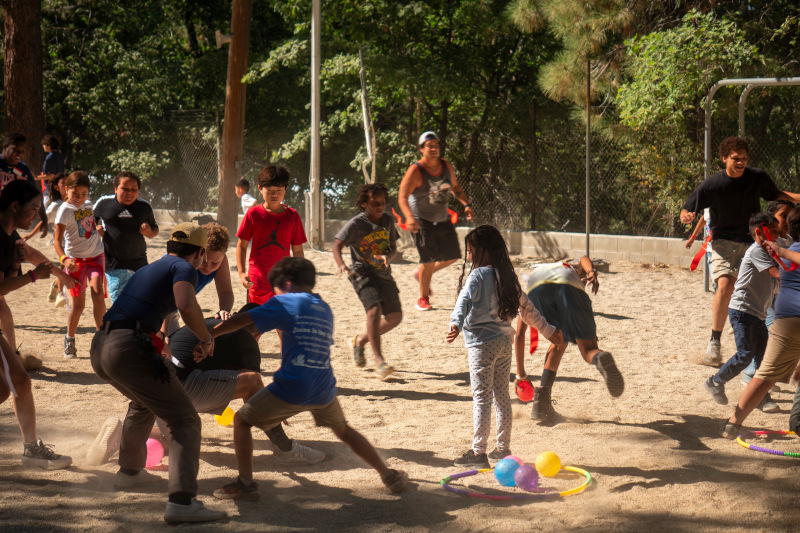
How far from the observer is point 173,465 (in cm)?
402

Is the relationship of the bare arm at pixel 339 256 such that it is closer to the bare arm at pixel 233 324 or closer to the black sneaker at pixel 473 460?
the black sneaker at pixel 473 460

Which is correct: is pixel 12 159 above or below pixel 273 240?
above

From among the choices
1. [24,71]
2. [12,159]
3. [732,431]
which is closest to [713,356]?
[732,431]

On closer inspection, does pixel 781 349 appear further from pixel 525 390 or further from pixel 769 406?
pixel 525 390

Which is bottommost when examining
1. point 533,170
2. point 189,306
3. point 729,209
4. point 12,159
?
point 189,306

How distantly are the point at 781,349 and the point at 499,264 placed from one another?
181 centimetres

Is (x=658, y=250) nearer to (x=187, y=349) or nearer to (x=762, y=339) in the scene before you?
(x=762, y=339)

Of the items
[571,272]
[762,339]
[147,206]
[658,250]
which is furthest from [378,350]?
[658,250]

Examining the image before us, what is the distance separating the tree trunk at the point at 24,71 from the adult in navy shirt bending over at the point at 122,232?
9.34 metres

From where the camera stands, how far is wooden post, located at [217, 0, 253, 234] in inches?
670

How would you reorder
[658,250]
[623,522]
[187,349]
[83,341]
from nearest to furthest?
[623,522] < [187,349] < [83,341] < [658,250]

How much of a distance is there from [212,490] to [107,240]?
130 inches

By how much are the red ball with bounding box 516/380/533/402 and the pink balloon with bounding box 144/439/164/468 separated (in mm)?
2455

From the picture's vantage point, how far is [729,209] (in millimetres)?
7082
